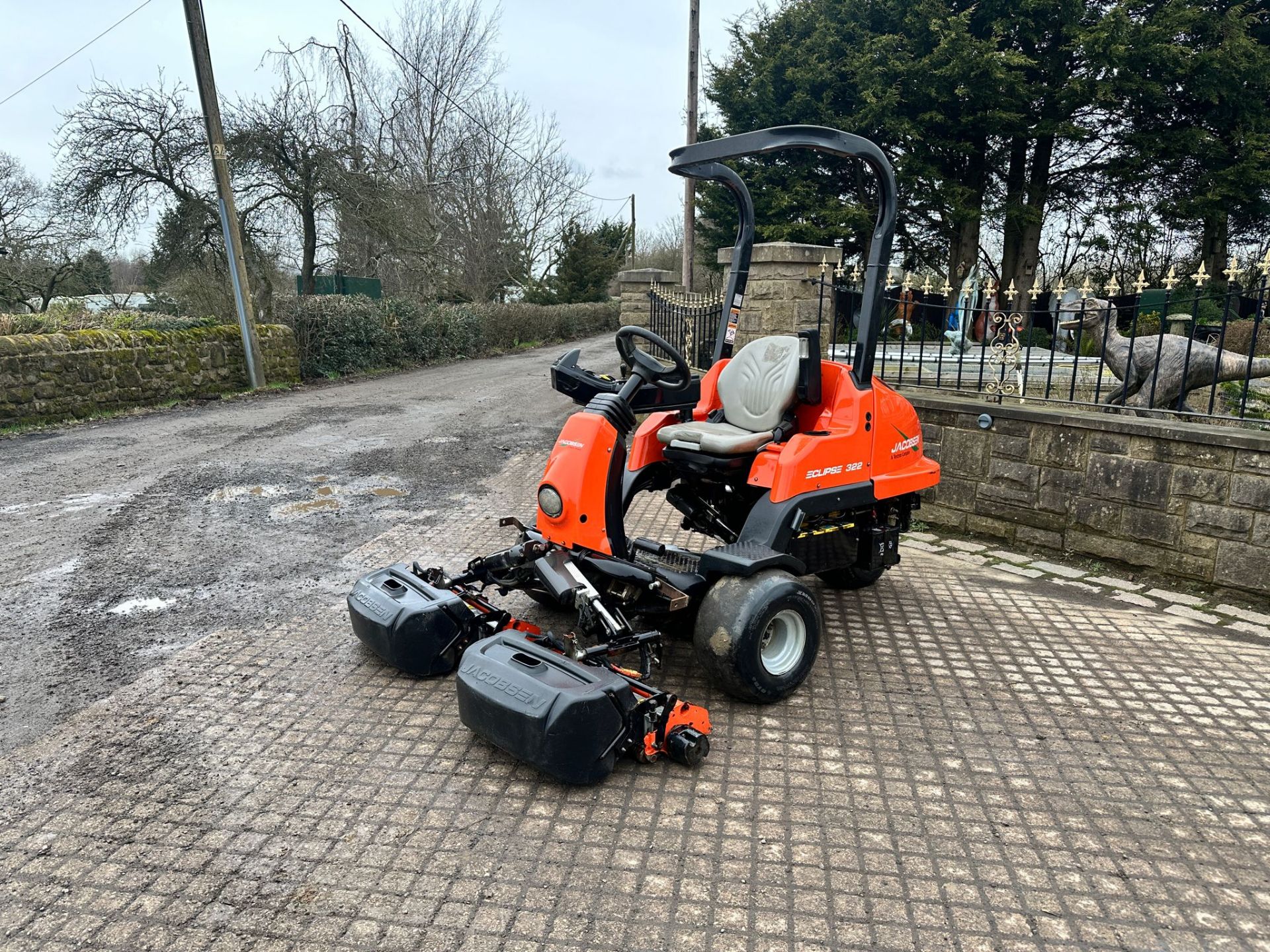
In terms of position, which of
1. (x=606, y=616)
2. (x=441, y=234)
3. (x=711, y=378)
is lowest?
(x=606, y=616)

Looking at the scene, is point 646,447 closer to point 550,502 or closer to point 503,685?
point 550,502

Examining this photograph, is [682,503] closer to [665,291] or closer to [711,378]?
[711,378]

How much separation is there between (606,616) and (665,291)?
8440 millimetres

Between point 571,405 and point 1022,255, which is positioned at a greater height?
point 1022,255

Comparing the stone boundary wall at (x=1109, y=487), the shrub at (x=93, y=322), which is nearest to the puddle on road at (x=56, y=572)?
the stone boundary wall at (x=1109, y=487)

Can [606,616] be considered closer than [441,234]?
Yes

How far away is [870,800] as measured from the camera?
2.94 metres

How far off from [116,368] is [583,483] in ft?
32.5

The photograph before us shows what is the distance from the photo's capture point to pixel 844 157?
4332 mm

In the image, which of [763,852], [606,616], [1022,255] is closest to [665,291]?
[606,616]

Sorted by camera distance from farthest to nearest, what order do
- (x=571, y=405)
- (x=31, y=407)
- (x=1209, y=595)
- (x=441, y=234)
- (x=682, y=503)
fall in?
(x=441, y=234), (x=571, y=405), (x=31, y=407), (x=1209, y=595), (x=682, y=503)

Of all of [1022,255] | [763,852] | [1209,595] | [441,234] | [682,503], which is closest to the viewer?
[763,852]

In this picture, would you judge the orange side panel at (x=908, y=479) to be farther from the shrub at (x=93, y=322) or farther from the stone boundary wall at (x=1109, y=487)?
the shrub at (x=93, y=322)

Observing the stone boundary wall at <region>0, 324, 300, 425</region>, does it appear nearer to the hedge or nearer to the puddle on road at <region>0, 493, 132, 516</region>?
the hedge
